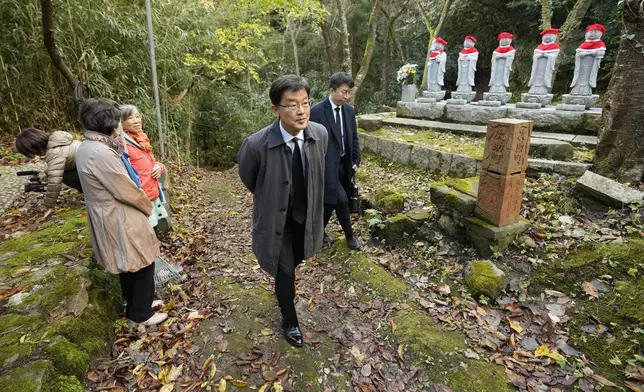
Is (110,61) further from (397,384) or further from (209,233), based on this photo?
(397,384)

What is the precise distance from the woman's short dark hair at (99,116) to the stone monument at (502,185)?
3459 mm

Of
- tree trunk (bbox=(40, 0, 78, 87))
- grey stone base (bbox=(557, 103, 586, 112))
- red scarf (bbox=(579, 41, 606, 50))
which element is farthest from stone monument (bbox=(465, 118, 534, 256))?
tree trunk (bbox=(40, 0, 78, 87))

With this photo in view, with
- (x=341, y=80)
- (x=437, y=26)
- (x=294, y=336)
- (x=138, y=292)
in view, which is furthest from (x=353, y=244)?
(x=437, y=26)

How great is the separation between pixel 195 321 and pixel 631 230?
4314 mm

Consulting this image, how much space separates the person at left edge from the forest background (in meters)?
3.38

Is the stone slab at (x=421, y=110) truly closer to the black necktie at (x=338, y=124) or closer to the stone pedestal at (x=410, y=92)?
the stone pedestal at (x=410, y=92)

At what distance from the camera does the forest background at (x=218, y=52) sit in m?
5.75

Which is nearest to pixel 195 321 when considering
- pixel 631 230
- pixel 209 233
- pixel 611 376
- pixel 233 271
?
pixel 233 271

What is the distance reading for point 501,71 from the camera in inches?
296

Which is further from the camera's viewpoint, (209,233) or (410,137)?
(410,137)

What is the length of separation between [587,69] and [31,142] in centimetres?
869

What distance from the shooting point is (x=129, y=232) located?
2547mm

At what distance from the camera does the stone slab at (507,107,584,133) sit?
20.1 feet

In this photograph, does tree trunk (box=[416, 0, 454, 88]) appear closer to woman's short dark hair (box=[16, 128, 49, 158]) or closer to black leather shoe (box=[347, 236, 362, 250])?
black leather shoe (box=[347, 236, 362, 250])
